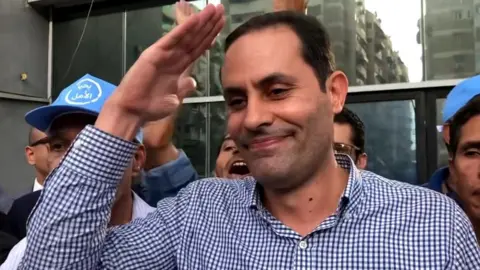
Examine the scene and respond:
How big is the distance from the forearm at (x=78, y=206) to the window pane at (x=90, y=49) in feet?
13.5

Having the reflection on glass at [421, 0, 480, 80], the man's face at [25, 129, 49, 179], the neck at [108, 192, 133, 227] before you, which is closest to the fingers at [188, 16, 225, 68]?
the neck at [108, 192, 133, 227]

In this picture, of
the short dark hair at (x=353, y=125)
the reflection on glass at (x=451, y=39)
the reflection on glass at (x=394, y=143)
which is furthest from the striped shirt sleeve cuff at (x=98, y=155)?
the reflection on glass at (x=451, y=39)

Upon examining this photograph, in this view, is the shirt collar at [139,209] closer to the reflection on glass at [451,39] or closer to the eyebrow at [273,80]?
the eyebrow at [273,80]

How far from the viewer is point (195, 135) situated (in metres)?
4.73

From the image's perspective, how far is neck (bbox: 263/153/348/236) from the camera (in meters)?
1.16

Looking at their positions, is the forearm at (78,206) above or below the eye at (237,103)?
below

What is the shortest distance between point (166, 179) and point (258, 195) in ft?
2.82

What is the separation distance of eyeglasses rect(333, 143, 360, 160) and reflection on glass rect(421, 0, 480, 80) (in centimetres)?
197

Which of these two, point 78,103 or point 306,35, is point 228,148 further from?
point 306,35

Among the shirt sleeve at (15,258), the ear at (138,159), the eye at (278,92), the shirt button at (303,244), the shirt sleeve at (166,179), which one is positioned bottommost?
the shirt sleeve at (15,258)

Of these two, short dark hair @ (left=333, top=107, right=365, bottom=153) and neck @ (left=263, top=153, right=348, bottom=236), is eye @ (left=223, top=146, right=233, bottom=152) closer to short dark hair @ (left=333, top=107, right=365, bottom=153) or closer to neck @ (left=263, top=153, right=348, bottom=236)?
short dark hair @ (left=333, top=107, right=365, bottom=153)

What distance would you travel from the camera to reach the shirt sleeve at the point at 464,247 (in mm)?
1028

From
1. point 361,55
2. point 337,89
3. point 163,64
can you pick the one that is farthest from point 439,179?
point 361,55

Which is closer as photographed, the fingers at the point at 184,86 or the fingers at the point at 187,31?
the fingers at the point at 187,31
